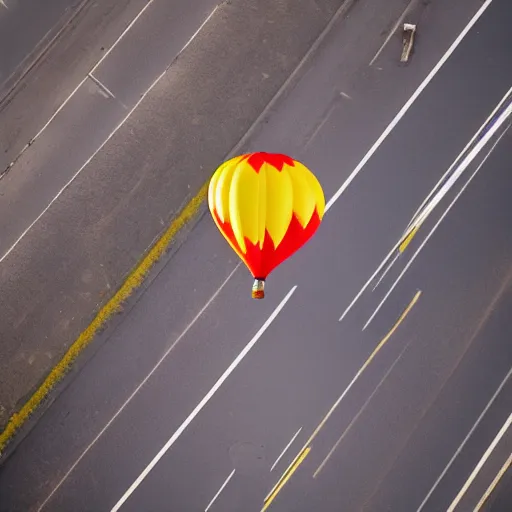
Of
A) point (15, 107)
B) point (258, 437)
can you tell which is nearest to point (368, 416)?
point (258, 437)

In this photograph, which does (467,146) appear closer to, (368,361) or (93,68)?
(368,361)

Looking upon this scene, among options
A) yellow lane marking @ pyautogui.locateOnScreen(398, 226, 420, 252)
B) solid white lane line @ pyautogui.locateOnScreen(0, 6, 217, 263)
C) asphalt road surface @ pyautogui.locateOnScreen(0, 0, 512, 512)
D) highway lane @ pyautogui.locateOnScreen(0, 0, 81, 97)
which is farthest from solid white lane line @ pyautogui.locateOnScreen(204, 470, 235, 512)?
highway lane @ pyautogui.locateOnScreen(0, 0, 81, 97)

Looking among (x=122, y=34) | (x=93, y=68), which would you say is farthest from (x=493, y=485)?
(x=122, y=34)

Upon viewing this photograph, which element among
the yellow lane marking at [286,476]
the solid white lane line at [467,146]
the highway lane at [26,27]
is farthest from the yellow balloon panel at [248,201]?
the highway lane at [26,27]

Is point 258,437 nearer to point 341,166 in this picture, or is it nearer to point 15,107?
point 341,166

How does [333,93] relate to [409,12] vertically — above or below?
below

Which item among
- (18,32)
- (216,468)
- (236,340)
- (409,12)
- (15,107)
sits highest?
(409,12)

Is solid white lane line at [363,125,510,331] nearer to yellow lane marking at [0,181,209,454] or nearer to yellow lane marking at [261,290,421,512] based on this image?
yellow lane marking at [261,290,421,512]
